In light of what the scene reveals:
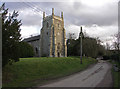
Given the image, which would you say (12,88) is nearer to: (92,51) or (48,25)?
(92,51)

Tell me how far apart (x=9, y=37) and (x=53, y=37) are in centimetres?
3615

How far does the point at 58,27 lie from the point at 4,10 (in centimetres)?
3901

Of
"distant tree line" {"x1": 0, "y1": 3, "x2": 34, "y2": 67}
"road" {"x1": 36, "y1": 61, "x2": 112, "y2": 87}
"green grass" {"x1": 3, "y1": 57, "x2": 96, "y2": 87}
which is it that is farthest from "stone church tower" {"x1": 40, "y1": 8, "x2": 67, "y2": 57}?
"distant tree line" {"x1": 0, "y1": 3, "x2": 34, "y2": 67}

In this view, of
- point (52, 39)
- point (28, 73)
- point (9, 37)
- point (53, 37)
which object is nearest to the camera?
point (9, 37)

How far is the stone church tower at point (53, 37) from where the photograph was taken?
4606 cm

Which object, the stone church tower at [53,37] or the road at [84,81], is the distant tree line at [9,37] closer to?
the road at [84,81]

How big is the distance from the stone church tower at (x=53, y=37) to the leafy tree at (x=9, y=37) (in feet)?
110

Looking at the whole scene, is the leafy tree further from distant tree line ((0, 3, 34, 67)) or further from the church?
the church

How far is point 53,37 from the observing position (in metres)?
47.2

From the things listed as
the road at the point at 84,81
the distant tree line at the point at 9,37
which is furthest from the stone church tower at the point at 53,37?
the distant tree line at the point at 9,37

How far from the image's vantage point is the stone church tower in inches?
1813

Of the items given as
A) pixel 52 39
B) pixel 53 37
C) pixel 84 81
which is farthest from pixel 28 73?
pixel 53 37

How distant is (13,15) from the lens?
11.4 m

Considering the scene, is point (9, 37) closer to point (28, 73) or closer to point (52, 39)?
point (28, 73)
